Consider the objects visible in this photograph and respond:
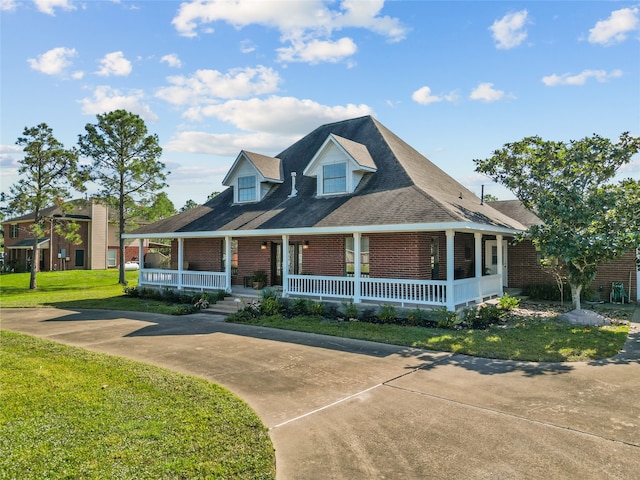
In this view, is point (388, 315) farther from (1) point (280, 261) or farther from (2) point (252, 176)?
(2) point (252, 176)

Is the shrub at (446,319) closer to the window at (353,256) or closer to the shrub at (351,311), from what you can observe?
the shrub at (351,311)

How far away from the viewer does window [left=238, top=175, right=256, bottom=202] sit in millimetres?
21203

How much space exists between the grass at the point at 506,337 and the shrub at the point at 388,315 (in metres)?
0.62

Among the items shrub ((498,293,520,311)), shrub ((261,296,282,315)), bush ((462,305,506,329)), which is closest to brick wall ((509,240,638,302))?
shrub ((498,293,520,311))

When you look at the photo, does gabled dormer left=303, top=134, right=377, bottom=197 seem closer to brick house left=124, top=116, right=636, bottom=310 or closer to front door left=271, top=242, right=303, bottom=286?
brick house left=124, top=116, right=636, bottom=310

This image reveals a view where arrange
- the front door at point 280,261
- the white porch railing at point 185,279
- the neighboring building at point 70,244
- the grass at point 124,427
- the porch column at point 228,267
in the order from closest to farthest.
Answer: the grass at point 124,427
the porch column at point 228,267
the front door at point 280,261
the white porch railing at point 185,279
the neighboring building at point 70,244

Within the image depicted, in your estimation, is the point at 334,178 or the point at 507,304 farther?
the point at 334,178

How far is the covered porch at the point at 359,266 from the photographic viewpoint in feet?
45.0

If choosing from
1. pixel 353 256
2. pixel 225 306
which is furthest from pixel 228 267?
pixel 353 256

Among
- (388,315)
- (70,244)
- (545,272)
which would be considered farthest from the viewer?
(70,244)

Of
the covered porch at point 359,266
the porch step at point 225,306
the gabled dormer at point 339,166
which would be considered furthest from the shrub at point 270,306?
the gabled dormer at point 339,166

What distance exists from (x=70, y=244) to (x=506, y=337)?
142 feet

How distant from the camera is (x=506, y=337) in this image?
35.9ft

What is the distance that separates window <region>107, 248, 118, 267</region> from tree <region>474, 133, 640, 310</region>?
139 feet
